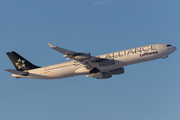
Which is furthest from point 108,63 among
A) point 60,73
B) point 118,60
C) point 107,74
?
point 60,73

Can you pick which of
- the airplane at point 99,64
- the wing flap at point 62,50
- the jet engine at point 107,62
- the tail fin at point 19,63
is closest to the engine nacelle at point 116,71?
the airplane at point 99,64

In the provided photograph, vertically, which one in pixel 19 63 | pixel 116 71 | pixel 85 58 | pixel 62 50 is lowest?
pixel 116 71

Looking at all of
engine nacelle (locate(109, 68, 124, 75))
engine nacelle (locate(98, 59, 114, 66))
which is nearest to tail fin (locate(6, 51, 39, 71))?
engine nacelle (locate(98, 59, 114, 66))

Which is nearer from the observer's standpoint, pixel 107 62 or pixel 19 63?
pixel 107 62

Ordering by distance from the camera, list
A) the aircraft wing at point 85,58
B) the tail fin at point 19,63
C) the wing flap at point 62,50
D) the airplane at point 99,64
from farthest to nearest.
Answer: the tail fin at point 19,63 < the airplane at point 99,64 < the aircraft wing at point 85,58 < the wing flap at point 62,50

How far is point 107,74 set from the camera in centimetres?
7144

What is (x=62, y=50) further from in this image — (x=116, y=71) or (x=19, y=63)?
(x=116, y=71)

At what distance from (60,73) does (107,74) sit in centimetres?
1305

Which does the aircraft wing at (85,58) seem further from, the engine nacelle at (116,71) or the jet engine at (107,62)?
the engine nacelle at (116,71)

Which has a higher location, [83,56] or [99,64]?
[83,56]

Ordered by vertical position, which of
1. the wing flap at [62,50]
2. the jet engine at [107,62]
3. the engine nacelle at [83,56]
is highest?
the wing flap at [62,50]

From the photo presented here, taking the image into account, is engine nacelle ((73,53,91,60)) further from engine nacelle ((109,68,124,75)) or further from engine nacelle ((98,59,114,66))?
engine nacelle ((109,68,124,75))

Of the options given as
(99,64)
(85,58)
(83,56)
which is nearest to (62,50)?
(83,56)

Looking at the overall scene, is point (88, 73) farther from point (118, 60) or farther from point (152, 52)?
point (152, 52)
